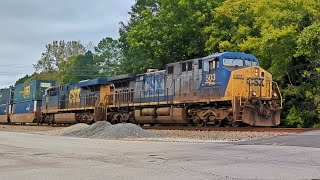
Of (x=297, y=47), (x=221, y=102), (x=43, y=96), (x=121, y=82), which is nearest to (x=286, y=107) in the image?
(x=297, y=47)

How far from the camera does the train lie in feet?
63.5

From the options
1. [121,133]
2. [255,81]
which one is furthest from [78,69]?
[255,81]

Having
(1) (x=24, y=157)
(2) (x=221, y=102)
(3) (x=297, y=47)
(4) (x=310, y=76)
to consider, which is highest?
(3) (x=297, y=47)

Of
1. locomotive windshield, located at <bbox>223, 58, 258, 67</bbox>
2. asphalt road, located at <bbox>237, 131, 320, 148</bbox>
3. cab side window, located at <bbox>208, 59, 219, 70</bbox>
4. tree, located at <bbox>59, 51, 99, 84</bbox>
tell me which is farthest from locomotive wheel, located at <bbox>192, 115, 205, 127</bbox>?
tree, located at <bbox>59, 51, 99, 84</bbox>

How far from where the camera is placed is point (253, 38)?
1014 inches

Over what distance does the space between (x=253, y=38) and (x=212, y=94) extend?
7.33 metres

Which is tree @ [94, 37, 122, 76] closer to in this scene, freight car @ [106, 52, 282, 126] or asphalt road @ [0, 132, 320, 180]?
freight car @ [106, 52, 282, 126]

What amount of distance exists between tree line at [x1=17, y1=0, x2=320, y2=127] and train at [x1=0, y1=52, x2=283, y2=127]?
192cm

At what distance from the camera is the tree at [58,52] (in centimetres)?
7669

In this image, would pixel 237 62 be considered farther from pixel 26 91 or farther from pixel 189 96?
pixel 26 91

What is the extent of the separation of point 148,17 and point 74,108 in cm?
1043

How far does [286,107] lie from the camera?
82.3 feet

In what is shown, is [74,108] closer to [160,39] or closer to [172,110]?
[160,39]

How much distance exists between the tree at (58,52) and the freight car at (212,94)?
5448 cm
